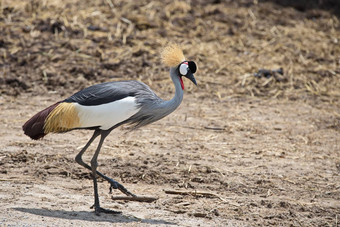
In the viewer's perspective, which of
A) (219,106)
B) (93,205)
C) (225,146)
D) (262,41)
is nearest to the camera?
(93,205)

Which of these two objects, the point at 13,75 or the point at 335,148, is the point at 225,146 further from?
the point at 13,75

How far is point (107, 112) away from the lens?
6.09 meters

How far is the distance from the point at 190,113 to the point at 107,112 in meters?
3.59

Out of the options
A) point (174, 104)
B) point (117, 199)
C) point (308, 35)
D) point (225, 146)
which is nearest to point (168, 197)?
point (117, 199)

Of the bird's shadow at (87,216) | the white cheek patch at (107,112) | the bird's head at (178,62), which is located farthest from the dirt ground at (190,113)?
the bird's head at (178,62)

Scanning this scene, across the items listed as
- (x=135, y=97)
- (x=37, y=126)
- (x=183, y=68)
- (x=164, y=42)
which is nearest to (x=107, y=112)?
(x=135, y=97)

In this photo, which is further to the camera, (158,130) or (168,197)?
(158,130)

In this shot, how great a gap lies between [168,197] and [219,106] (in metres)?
3.52

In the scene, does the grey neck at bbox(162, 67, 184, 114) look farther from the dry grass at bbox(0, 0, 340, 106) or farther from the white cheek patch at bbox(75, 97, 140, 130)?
the dry grass at bbox(0, 0, 340, 106)

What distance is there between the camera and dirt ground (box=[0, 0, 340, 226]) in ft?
21.2

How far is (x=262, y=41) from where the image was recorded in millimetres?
12242

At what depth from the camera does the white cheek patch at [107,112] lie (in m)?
6.10

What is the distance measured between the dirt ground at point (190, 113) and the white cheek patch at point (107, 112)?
2.80 ft

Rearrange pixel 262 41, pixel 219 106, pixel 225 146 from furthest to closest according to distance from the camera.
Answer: pixel 262 41 → pixel 219 106 → pixel 225 146
